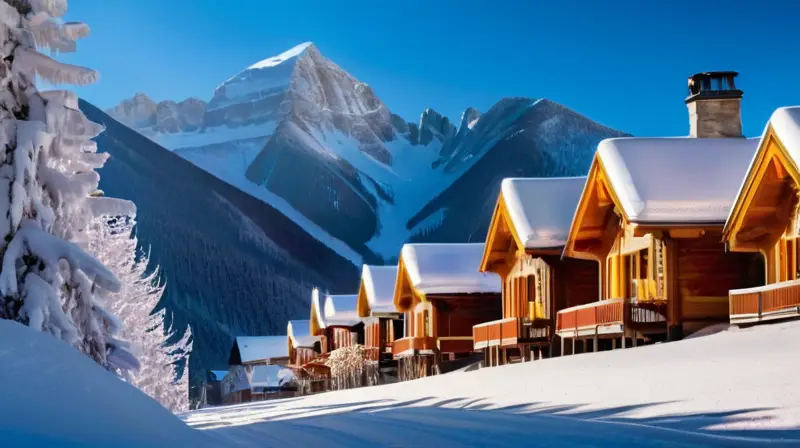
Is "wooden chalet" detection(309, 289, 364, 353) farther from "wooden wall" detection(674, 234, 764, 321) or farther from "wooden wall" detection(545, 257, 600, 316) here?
"wooden wall" detection(674, 234, 764, 321)

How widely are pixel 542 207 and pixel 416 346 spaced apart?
1320 cm

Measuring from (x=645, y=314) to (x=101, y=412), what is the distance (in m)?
19.5

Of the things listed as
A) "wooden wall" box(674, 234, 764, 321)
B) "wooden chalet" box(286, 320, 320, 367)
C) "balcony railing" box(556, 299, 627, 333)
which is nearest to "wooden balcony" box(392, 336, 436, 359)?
"balcony railing" box(556, 299, 627, 333)

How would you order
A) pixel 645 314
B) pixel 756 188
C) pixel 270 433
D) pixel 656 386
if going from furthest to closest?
1. pixel 645 314
2. pixel 756 188
3. pixel 656 386
4. pixel 270 433

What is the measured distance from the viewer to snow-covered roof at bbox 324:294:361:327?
66000 mm

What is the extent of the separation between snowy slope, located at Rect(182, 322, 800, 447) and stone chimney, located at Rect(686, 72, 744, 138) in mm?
10700

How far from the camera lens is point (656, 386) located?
1555 centimetres

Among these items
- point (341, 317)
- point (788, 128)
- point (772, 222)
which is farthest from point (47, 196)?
point (341, 317)

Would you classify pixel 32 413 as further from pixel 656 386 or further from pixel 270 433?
pixel 656 386

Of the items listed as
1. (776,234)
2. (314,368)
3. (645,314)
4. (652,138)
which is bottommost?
(314,368)

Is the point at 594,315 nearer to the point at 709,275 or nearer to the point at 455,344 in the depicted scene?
the point at 709,275

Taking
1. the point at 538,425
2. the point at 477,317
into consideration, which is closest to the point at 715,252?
the point at 538,425

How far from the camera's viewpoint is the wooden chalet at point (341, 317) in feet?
217

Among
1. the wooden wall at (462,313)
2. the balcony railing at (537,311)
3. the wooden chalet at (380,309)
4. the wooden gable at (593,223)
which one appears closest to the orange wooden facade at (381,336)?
the wooden chalet at (380,309)
